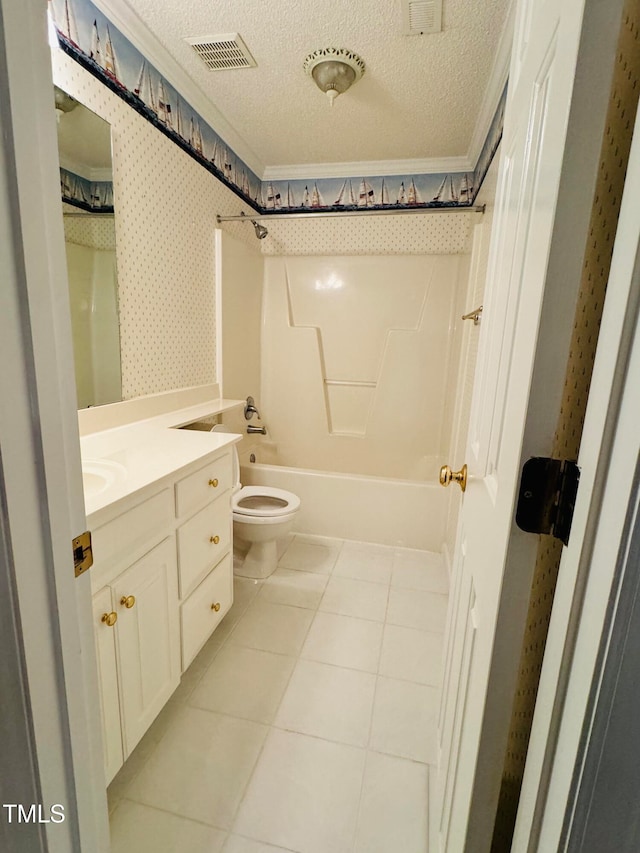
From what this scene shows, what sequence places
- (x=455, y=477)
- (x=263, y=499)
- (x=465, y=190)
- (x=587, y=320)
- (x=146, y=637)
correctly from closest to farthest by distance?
1. (x=587, y=320)
2. (x=455, y=477)
3. (x=146, y=637)
4. (x=263, y=499)
5. (x=465, y=190)

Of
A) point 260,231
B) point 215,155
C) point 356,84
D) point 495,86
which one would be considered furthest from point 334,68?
point 260,231

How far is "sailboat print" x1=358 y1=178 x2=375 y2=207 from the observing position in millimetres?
2809

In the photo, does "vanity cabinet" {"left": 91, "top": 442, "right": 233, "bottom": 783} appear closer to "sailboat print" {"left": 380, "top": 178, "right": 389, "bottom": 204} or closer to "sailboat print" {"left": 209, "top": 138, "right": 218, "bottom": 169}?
"sailboat print" {"left": 209, "top": 138, "right": 218, "bottom": 169}

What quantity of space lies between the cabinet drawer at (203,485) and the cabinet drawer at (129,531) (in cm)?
6

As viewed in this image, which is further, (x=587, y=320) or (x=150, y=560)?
(x=150, y=560)

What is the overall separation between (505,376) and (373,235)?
2.59m

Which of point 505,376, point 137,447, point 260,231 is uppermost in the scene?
point 260,231

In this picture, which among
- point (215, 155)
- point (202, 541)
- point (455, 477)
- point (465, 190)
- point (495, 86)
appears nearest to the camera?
point (455, 477)

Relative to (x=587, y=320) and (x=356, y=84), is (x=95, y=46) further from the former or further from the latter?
(x=587, y=320)

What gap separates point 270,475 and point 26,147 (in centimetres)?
233

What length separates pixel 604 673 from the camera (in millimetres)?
375

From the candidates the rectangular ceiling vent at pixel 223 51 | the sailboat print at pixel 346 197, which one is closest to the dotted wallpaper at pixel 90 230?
the rectangular ceiling vent at pixel 223 51

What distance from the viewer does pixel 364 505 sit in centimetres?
256

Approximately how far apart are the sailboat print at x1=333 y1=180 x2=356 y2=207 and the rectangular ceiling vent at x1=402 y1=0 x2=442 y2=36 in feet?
4.12
